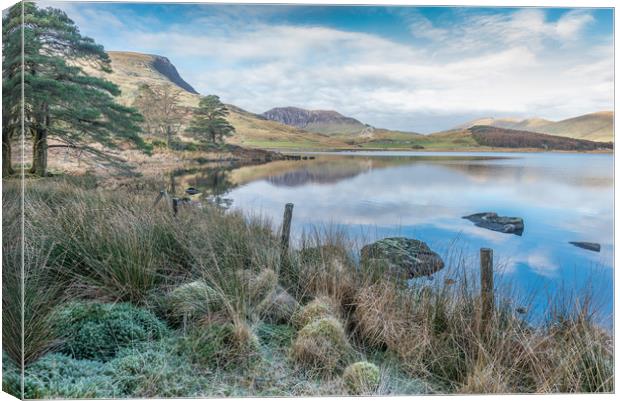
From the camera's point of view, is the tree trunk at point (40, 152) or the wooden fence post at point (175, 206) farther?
the wooden fence post at point (175, 206)

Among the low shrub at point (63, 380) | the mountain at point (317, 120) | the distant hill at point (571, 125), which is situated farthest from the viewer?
the mountain at point (317, 120)

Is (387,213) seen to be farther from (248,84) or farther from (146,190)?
(146,190)

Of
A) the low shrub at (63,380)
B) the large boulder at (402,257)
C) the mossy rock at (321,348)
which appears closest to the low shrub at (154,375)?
the low shrub at (63,380)

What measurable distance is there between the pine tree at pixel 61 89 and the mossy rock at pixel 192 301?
4.96 ft

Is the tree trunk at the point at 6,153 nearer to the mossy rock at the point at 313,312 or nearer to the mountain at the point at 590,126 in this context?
the mossy rock at the point at 313,312

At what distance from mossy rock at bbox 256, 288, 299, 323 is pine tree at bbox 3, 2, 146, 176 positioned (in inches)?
82.8

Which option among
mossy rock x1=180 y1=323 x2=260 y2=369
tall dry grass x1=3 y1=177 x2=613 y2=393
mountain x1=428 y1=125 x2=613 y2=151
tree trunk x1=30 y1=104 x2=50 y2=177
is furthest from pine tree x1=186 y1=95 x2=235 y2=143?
mossy rock x1=180 y1=323 x2=260 y2=369

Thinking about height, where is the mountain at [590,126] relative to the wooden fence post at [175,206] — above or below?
above

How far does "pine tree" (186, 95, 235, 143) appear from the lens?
450cm

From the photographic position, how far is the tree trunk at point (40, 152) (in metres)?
3.77

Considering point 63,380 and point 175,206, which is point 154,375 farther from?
point 175,206

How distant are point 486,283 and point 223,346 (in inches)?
76.7

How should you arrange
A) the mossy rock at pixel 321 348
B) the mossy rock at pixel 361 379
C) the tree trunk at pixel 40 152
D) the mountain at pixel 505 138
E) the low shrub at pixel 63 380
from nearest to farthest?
the low shrub at pixel 63 380
the mossy rock at pixel 361 379
the mossy rock at pixel 321 348
the tree trunk at pixel 40 152
the mountain at pixel 505 138

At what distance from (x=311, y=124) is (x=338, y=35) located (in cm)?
108
